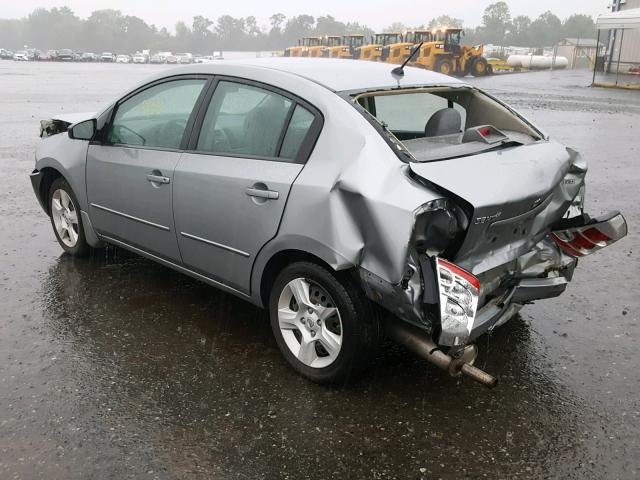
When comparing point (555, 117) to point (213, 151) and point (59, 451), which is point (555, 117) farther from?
point (59, 451)

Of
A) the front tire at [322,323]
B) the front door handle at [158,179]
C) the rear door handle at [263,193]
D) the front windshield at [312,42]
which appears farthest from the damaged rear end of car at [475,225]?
the front windshield at [312,42]

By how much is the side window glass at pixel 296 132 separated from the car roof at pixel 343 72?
0.20 metres

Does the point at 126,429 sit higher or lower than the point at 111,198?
lower

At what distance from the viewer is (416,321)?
9.65ft

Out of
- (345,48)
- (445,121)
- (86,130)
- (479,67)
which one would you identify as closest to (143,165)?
(86,130)

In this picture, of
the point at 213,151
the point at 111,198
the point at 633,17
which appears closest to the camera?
the point at 213,151

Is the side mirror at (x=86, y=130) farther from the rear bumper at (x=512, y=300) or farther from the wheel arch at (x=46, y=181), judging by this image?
the rear bumper at (x=512, y=300)

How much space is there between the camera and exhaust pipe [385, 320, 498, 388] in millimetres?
3068

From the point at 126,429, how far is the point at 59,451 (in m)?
0.31

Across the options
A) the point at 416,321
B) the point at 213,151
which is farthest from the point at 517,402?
the point at 213,151

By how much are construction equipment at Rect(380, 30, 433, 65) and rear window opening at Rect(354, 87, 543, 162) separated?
28.1m

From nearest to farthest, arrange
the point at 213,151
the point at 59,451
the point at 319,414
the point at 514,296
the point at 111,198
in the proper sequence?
1. the point at 59,451
2. the point at 319,414
3. the point at 514,296
4. the point at 213,151
5. the point at 111,198

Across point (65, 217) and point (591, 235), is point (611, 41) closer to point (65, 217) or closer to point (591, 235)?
point (591, 235)

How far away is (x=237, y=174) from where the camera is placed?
11.6ft
